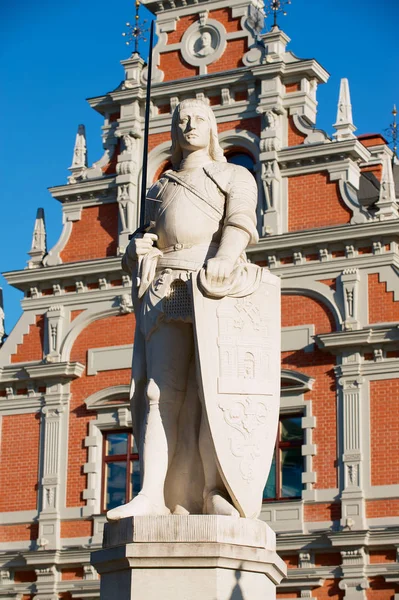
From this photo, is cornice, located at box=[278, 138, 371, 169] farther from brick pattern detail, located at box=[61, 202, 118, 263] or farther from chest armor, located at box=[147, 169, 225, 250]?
chest armor, located at box=[147, 169, 225, 250]

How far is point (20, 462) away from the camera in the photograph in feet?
70.4

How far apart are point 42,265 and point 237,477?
15.9 metres

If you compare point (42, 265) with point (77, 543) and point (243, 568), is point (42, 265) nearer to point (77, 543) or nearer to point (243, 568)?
point (77, 543)

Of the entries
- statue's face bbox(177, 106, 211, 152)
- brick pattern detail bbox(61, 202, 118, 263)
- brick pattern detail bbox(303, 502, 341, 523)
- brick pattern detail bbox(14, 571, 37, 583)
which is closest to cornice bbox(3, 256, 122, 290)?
brick pattern detail bbox(61, 202, 118, 263)

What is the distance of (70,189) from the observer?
22.4 m

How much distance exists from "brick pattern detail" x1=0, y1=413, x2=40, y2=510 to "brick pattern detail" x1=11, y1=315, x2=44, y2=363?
0.99 metres

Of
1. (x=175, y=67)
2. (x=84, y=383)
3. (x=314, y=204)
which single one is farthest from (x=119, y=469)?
(x=175, y=67)

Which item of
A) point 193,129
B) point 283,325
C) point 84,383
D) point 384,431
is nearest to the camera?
point 193,129

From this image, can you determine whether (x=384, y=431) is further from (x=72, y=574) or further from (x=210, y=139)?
(x=210, y=139)

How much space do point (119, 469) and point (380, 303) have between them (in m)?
4.83

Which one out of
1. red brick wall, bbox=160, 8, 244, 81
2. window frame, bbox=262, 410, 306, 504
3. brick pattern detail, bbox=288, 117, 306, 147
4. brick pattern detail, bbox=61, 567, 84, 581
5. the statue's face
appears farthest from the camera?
red brick wall, bbox=160, 8, 244, 81

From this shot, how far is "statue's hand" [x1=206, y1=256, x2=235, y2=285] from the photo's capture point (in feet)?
22.5

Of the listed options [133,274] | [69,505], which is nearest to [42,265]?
[69,505]

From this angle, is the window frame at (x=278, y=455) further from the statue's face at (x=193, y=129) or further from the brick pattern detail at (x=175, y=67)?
the statue's face at (x=193, y=129)
